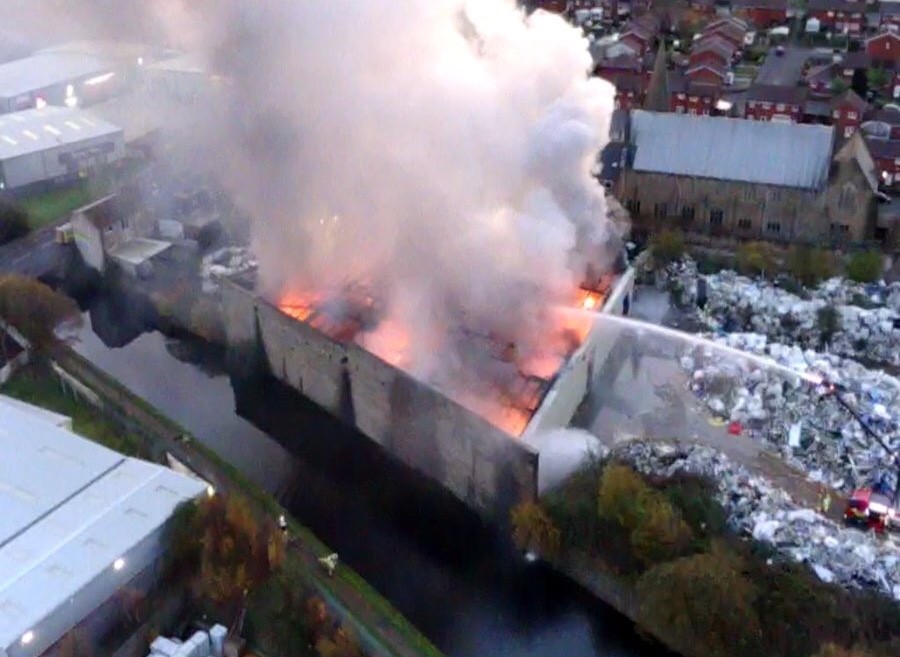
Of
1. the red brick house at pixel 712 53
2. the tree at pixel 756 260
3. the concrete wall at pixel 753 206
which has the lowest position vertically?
the tree at pixel 756 260

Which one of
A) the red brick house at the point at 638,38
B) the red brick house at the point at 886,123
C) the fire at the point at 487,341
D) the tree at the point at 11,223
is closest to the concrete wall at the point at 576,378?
the fire at the point at 487,341

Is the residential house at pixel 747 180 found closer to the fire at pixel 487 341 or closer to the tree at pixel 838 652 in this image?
the fire at pixel 487 341

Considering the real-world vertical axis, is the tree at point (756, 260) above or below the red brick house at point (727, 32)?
below

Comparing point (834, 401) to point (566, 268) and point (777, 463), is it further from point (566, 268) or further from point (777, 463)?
point (566, 268)

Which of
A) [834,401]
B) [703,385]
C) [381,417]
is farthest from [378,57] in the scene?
[834,401]

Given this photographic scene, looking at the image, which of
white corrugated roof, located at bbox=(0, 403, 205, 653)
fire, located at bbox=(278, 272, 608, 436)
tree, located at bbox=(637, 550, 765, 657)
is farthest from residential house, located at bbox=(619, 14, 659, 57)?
white corrugated roof, located at bbox=(0, 403, 205, 653)

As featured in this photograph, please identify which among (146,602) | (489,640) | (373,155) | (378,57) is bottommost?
(489,640)

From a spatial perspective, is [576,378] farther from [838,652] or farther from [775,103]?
[775,103]

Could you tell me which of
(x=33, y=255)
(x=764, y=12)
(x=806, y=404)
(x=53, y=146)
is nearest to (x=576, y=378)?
(x=806, y=404)
